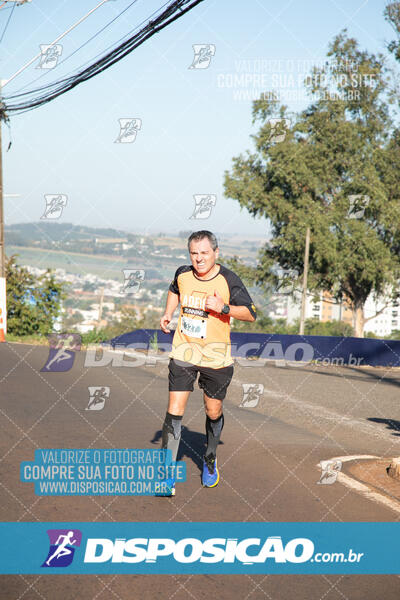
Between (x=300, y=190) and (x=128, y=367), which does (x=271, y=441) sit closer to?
(x=128, y=367)

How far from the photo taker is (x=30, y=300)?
28969 mm

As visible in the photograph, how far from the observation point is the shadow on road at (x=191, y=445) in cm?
695

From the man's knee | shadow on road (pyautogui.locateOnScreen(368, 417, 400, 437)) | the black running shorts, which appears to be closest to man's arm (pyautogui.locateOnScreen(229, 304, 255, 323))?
the black running shorts

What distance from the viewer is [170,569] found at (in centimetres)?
409

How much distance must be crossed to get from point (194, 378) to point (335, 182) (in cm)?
3907

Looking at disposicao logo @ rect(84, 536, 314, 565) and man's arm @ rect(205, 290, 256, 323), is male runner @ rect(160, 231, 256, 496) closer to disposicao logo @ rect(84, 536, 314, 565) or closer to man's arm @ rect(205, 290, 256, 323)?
man's arm @ rect(205, 290, 256, 323)

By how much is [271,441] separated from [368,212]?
115 feet

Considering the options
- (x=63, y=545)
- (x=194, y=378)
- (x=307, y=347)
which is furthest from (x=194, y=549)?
(x=307, y=347)

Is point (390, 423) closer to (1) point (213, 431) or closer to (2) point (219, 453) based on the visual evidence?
(2) point (219, 453)

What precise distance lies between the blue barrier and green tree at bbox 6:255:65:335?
14.9ft

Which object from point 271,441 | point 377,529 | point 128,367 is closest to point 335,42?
point 128,367

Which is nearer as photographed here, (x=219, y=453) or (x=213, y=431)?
(x=213, y=431)

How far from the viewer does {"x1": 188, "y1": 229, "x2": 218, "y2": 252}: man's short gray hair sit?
18.4 feet

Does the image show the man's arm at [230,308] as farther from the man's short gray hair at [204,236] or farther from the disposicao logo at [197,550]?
the disposicao logo at [197,550]
